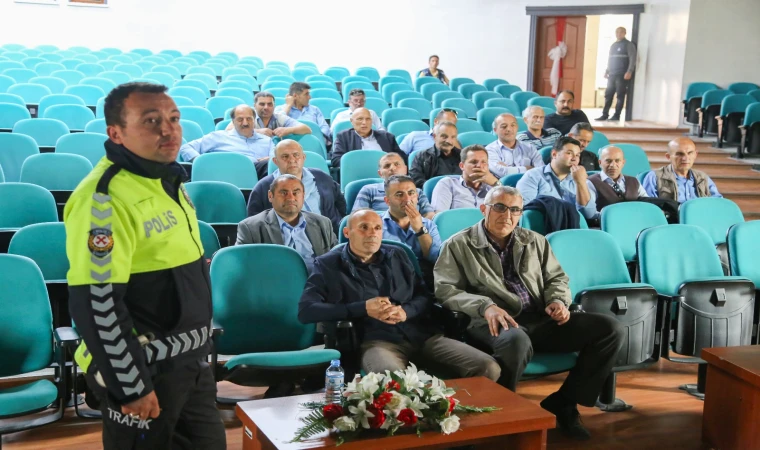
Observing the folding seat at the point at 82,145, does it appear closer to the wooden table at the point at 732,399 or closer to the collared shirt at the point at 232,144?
the collared shirt at the point at 232,144

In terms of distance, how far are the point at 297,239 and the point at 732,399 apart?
6.36 ft

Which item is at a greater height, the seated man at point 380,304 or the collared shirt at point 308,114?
the collared shirt at point 308,114

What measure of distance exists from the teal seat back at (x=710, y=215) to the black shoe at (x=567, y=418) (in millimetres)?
1879

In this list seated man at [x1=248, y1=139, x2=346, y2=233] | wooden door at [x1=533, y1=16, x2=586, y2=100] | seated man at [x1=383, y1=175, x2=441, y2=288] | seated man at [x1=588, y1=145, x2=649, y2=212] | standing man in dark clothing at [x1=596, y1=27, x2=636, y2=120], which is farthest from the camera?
wooden door at [x1=533, y1=16, x2=586, y2=100]

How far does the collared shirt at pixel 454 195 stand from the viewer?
14.6ft

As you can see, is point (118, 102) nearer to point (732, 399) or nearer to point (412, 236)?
point (412, 236)

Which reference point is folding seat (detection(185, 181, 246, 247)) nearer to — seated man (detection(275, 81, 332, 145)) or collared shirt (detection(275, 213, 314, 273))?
collared shirt (detection(275, 213, 314, 273))

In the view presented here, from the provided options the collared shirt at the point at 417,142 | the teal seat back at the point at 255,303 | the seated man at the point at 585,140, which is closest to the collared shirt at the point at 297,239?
the teal seat back at the point at 255,303

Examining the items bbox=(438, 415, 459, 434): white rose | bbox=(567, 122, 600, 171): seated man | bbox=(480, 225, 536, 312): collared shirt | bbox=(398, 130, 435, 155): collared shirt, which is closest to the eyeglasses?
bbox=(480, 225, 536, 312): collared shirt

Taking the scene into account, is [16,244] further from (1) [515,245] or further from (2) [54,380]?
(1) [515,245]

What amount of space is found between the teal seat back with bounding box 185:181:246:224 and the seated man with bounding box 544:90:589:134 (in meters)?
3.60

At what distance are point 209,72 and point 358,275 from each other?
25.2 ft

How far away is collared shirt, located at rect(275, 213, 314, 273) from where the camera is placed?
3621mm

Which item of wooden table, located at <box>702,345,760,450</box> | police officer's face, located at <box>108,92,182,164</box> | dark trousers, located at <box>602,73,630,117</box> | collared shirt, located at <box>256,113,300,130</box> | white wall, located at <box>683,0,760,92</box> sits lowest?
wooden table, located at <box>702,345,760,450</box>
